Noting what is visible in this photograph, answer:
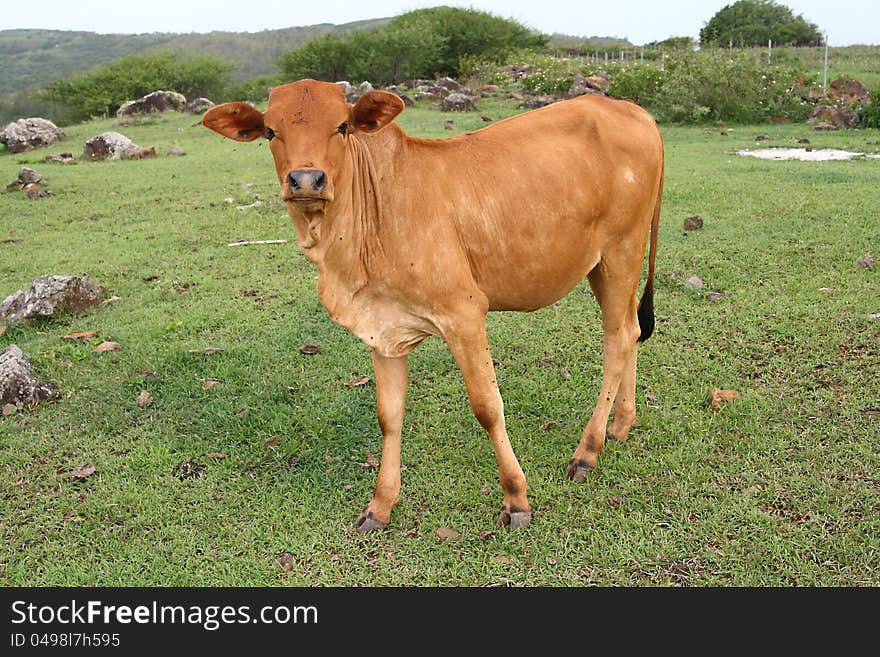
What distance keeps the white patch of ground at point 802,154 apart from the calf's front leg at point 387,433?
10663 mm

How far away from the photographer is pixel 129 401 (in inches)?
219

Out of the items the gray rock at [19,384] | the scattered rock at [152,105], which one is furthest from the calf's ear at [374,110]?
the scattered rock at [152,105]

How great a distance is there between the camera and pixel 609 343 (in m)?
4.63

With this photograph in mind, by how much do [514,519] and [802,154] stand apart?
11.5 meters

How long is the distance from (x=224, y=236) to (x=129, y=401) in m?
4.37

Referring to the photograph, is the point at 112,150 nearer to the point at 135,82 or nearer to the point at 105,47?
the point at 135,82

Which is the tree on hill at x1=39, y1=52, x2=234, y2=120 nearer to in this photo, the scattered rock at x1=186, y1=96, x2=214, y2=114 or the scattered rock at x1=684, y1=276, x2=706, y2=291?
the scattered rock at x1=186, y1=96, x2=214, y2=114

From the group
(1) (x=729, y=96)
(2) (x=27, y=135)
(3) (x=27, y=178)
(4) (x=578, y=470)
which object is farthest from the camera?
(2) (x=27, y=135)

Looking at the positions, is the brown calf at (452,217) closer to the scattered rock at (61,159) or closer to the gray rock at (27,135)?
the scattered rock at (61,159)

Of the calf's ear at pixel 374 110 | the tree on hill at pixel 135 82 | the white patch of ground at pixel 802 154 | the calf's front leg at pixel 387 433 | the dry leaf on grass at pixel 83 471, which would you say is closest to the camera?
the calf's ear at pixel 374 110

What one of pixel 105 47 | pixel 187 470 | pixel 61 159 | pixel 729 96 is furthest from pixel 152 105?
pixel 105 47

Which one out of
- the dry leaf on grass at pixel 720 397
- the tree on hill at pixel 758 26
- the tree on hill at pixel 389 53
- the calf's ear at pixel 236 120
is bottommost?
the dry leaf on grass at pixel 720 397

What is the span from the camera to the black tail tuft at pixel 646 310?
16.4 feet

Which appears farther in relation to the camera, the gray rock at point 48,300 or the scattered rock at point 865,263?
the scattered rock at point 865,263
